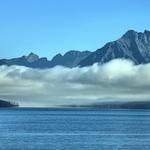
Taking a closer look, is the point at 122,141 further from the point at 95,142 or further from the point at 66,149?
the point at 66,149

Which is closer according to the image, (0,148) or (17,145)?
(0,148)

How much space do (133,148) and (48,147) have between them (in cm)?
1922

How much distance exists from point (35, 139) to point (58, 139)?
21.0 ft

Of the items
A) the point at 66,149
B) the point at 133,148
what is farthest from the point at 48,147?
the point at 133,148

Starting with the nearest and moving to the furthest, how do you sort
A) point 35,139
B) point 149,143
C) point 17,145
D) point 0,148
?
point 0,148, point 17,145, point 149,143, point 35,139

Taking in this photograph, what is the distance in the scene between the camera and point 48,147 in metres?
149

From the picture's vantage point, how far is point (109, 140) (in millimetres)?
170000

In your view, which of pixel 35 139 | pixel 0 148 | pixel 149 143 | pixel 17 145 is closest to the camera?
pixel 0 148

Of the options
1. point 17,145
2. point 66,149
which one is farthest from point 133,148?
point 17,145

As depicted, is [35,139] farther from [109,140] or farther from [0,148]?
[0,148]

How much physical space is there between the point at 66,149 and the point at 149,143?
27.1 m

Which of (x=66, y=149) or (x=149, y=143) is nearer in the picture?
(x=66, y=149)

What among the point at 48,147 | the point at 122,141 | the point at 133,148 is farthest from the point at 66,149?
the point at 122,141

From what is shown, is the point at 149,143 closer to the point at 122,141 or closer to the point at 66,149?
the point at 122,141
